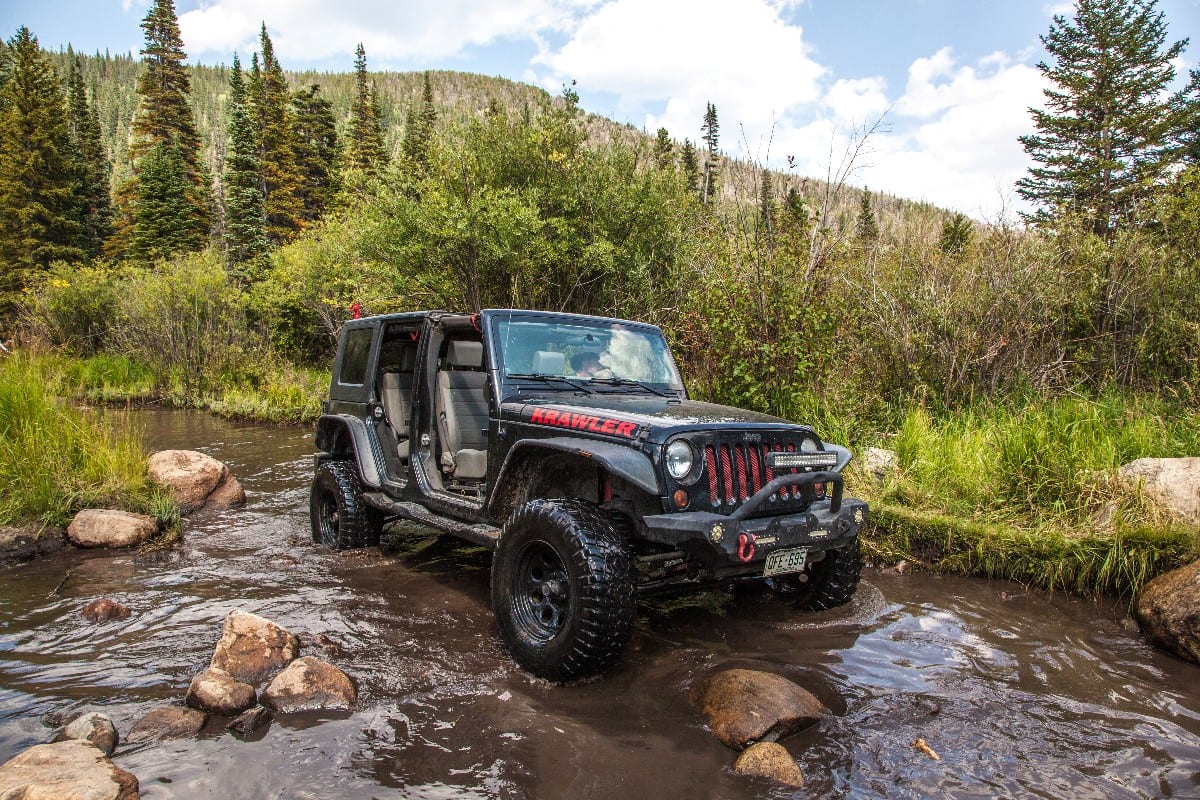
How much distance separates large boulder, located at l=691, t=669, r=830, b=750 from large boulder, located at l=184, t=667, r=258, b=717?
7.20 ft

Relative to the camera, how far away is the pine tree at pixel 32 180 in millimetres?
36094

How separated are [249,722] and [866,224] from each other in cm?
901

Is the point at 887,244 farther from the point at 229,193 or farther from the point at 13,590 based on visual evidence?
the point at 229,193

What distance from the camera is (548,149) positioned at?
1317 centimetres

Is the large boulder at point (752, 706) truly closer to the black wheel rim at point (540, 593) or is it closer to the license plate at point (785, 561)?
the license plate at point (785, 561)

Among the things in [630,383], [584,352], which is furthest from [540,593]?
[584,352]

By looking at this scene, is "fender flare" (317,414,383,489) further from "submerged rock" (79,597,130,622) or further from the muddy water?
"submerged rock" (79,597,130,622)

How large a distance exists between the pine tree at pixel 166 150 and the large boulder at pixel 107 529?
35401 mm

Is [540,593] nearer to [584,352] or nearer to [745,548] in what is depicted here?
[745,548]

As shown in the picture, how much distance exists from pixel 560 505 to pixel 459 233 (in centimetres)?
910

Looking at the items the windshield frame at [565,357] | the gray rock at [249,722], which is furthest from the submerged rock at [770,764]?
the windshield frame at [565,357]

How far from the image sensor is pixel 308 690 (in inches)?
137

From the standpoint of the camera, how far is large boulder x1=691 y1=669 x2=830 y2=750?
3197 millimetres

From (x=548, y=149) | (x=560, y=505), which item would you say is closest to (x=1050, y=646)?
(x=560, y=505)
